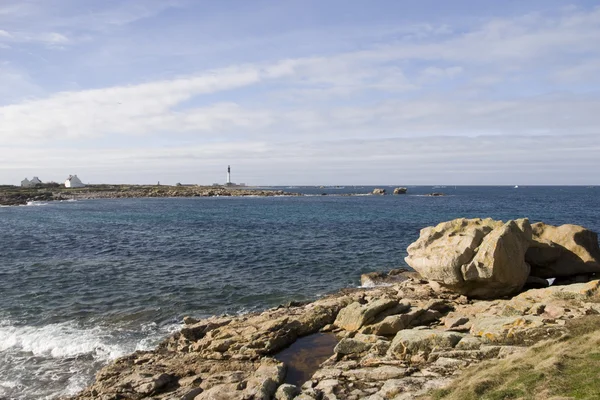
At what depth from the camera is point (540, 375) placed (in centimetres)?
1095

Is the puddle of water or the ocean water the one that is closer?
the puddle of water

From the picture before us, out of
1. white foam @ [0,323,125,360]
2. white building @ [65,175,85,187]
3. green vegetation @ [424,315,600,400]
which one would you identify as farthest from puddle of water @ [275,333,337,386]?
white building @ [65,175,85,187]

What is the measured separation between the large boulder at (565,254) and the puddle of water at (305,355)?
52.3 ft

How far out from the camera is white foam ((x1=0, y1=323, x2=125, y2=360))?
19734 mm

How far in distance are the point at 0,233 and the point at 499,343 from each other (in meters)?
64.3

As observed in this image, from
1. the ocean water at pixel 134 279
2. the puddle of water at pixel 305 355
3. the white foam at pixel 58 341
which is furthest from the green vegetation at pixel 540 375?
the white foam at pixel 58 341

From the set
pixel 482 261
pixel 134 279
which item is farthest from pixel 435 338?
pixel 134 279

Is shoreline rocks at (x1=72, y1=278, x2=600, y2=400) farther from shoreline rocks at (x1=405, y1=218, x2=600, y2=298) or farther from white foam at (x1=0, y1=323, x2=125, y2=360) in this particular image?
white foam at (x1=0, y1=323, x2=125, y2=360)

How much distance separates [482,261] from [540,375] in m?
12.0

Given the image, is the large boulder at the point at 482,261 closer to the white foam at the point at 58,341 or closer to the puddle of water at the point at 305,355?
the puddle of water at the point at 305,355

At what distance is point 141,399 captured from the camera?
47.9ft

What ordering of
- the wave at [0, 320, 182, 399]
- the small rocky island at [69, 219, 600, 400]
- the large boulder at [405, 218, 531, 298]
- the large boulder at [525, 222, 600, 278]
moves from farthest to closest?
the large boulder at [525, 222, 600, 278] → the large boulder at [405, 218, 531, 298] → the wave at [0, 320, 182, 399] → the small rocky island at [69, 219, 600, 400]

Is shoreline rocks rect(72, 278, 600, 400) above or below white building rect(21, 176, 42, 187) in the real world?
below

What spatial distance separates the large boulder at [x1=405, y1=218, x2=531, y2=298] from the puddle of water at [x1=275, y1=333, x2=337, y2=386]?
8336 millimetres
